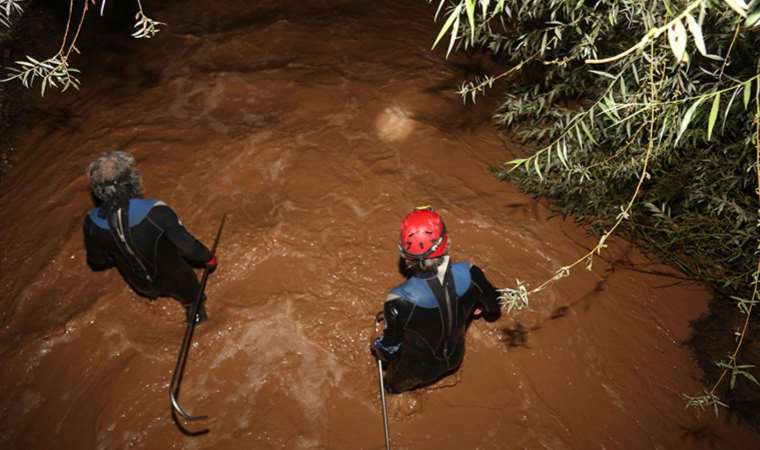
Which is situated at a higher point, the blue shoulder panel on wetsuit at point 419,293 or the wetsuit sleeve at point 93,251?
the blue shoulder panel on wetsuit at point 419,293

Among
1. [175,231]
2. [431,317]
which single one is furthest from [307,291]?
[431,317]

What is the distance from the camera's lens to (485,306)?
3.38 meters

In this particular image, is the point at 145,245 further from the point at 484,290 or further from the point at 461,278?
the point at 484,290

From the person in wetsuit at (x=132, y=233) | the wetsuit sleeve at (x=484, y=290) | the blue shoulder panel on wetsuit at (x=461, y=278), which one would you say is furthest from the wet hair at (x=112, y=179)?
the wetsuit sleeve at (x=484, y=290)

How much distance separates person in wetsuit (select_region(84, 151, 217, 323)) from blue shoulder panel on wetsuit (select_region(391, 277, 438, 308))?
205 cm

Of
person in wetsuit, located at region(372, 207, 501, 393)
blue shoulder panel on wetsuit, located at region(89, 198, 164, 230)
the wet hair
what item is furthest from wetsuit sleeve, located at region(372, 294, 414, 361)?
the wet hair

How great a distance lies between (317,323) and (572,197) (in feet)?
12.0

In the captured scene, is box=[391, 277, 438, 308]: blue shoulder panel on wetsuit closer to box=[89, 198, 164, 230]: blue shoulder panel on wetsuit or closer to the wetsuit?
the wetsuit

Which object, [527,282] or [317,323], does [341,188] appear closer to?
[317,323]

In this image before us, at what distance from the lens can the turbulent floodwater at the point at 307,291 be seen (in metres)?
4.00

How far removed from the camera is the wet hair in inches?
135

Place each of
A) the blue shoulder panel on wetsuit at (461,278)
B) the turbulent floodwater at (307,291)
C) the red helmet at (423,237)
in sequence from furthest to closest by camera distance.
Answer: the turbulent floodwater at (307,291), the blue shoulder panel on wetsuit at (461,278), the red helmet at (423,237)

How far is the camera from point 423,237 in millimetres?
2988

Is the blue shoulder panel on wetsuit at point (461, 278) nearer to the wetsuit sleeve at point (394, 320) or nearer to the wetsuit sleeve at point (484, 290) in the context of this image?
the wetsuit sleeve at point (484, 290)
